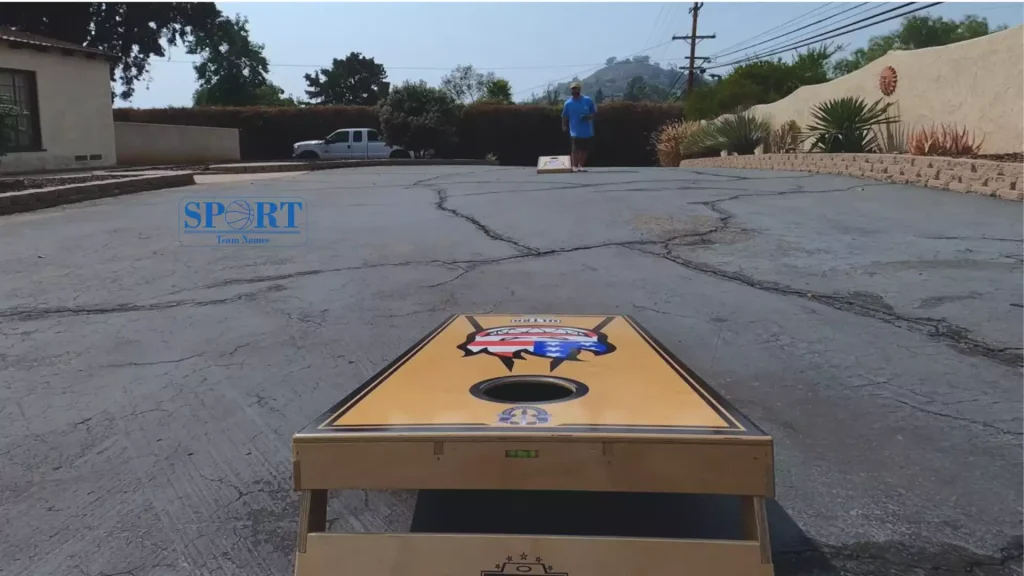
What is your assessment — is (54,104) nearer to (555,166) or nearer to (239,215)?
(239,215)

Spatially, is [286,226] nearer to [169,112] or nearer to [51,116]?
[51,116]

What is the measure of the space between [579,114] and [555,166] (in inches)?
42.3

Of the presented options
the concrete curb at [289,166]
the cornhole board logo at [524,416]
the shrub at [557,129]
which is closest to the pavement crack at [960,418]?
the cornhole board logo at [524,416]

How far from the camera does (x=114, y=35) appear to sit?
3759 centimetres

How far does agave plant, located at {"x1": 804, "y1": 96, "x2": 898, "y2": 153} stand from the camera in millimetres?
14141

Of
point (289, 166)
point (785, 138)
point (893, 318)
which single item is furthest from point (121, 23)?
point (893, 318)

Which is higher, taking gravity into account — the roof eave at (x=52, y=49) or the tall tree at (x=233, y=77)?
the tall tree at (x=233, y=77)

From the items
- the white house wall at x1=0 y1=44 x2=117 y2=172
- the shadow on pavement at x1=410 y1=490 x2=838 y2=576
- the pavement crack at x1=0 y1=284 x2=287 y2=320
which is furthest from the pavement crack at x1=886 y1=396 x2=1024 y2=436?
the white house wall at x1=0 y1=44 x2=117 y2=172

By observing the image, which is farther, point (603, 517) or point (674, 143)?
point (674, 143)

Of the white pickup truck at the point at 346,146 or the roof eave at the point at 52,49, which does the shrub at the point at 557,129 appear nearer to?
the white pickup truck at the point at 346,146

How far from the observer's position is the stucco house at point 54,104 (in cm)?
1866

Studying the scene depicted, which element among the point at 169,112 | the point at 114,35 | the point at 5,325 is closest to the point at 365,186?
the point at 5,325

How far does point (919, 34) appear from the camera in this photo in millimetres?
50094

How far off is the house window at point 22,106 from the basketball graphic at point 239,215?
10.4 m
